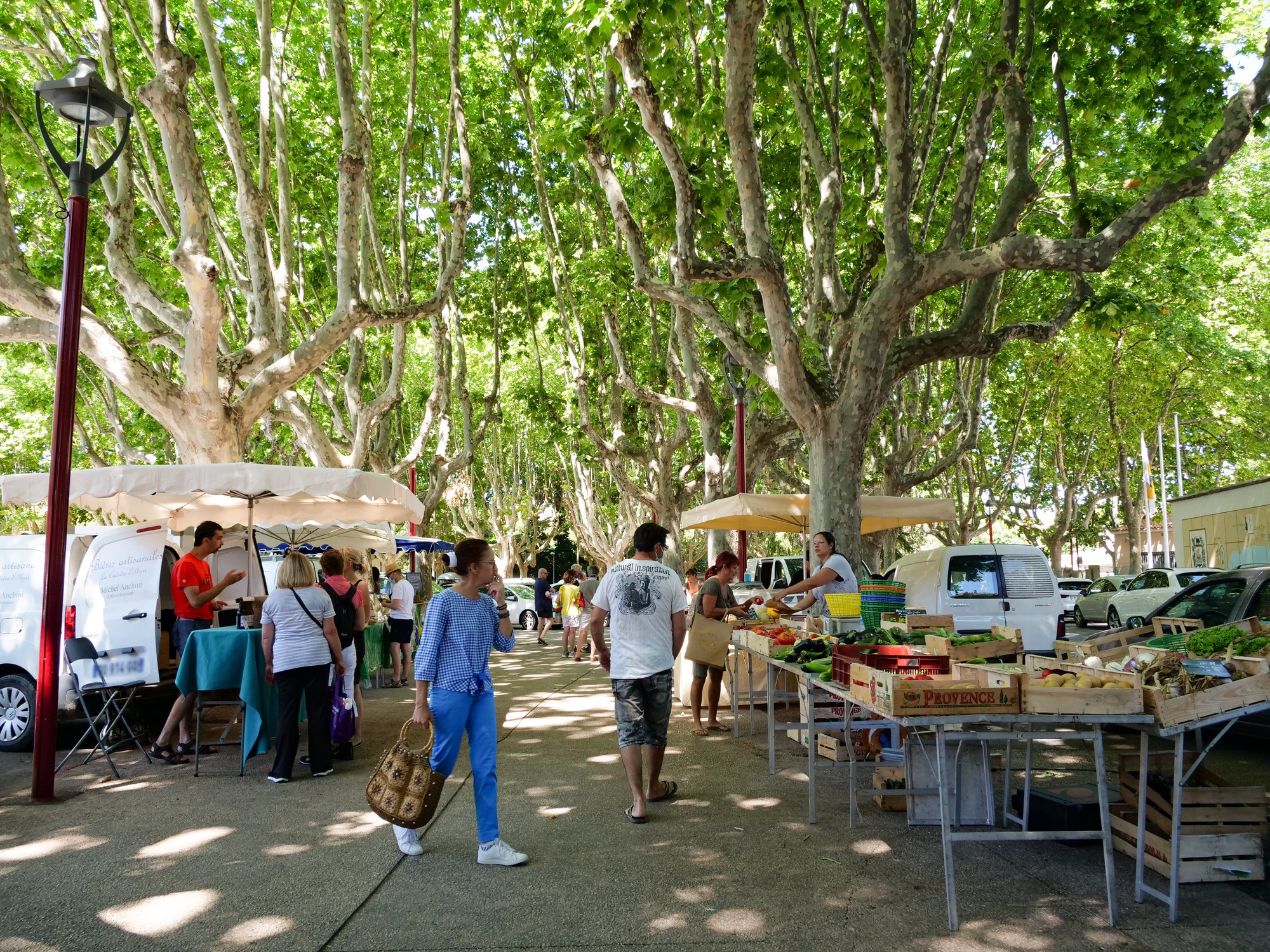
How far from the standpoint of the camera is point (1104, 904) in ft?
14.9

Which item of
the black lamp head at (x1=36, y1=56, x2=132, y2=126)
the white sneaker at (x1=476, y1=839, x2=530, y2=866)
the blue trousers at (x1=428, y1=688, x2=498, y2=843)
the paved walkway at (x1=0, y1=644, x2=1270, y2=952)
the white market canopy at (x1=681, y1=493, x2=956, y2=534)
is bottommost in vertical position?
the paved walkway at (x1=0, y1=644, x2=1270, y2=952)

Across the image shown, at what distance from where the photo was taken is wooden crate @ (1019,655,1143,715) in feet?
14.8

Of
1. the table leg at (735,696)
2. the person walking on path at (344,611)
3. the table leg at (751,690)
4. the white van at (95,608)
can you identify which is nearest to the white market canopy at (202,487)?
the white van at (95,608)

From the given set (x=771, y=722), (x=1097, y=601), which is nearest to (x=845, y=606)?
(x=771, y=722)

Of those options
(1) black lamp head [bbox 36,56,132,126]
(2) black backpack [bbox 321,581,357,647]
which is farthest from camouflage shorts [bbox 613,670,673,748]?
(1) black lamp head [bbox 36,56,132,126]

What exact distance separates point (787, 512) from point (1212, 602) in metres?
5.73

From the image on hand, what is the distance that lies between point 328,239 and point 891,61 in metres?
13.0

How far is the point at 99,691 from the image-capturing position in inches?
327

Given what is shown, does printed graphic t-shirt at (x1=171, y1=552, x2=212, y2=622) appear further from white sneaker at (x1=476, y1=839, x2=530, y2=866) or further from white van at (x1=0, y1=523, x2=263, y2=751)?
white sneaker at (x1=476, y1=839, x2=530, y2=866)

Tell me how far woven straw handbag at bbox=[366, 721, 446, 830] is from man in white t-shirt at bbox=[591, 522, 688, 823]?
1.34 meters

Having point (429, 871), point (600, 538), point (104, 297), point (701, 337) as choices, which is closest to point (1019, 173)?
point (429, 871)

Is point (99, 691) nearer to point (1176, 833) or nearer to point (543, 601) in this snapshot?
point (1176, 833)

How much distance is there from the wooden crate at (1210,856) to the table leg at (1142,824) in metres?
0.06

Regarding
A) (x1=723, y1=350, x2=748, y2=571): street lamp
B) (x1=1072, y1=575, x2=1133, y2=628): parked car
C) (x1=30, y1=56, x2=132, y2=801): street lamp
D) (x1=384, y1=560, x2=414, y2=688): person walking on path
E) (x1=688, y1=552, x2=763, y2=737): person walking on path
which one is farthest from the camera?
(x1=1072, y1=575, x2=1133, y2=628): parked car
